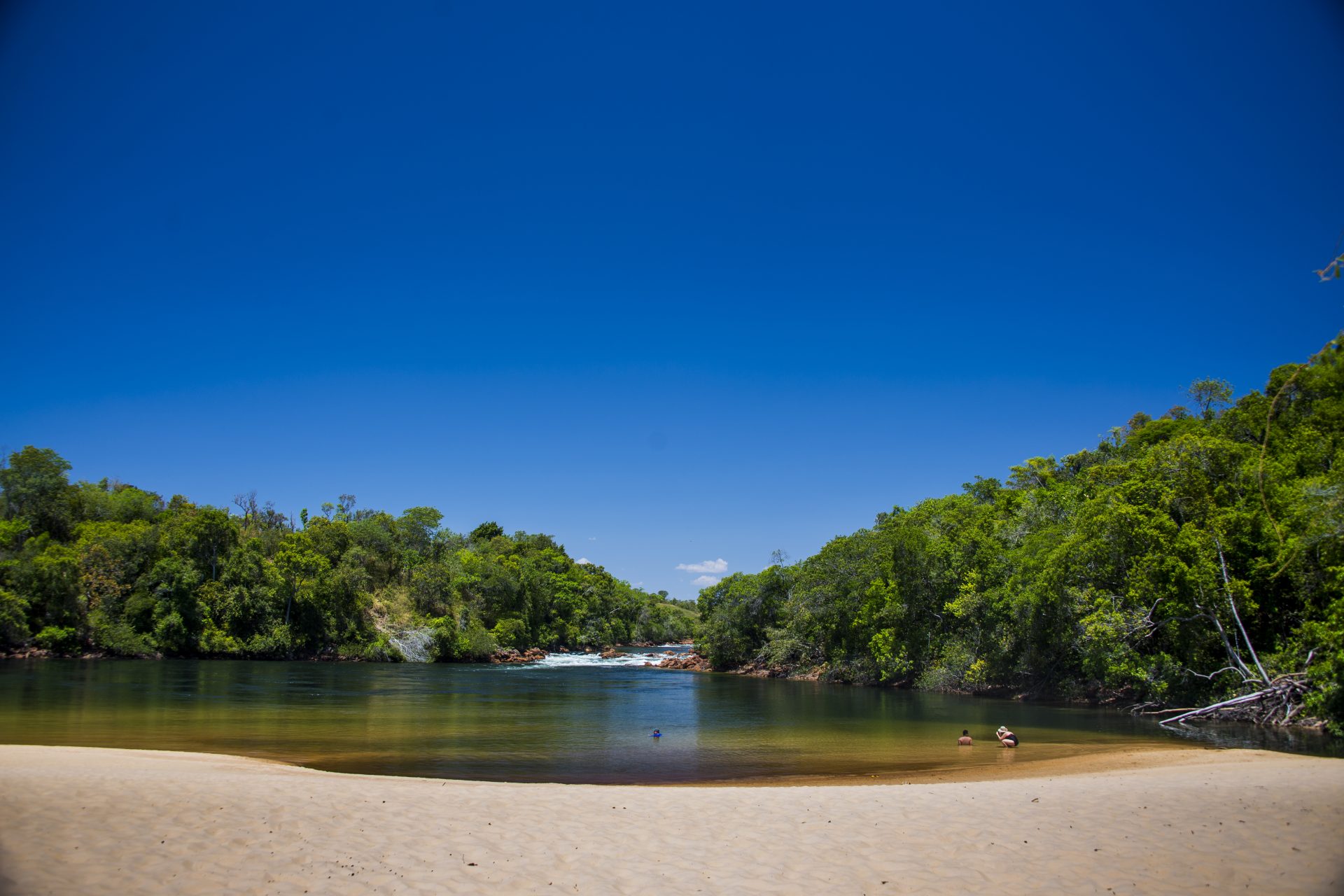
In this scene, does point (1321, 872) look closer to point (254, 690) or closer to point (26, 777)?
point (26, 777)

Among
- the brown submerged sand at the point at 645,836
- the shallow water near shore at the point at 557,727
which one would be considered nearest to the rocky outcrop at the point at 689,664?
the shallow water near shore at the point at 557,727

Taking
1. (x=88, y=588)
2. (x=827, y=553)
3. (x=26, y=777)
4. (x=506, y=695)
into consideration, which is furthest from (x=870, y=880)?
(x=88, y=588)

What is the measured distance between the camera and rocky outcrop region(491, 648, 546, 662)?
84688mm

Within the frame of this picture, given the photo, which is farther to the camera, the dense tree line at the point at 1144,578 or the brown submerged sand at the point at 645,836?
the dense tree line at the point at 1144,578

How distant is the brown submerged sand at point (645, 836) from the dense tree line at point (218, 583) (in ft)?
195

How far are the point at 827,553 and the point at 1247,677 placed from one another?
38.6 metres

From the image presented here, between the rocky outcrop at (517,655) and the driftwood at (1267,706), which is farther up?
the driftwood at (1267,706)

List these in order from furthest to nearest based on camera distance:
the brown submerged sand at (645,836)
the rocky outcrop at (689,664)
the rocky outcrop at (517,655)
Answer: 1. the rocky outcrop at (517,655)
2. the rocky outcrop at (689,664)
3. the brown submerged sand at (645,836)

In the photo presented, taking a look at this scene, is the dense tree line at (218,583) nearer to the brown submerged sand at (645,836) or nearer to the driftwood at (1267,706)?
the brown submerged sand at (645,836)

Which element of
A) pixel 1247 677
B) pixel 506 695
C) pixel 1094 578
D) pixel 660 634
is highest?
pixel 1094 578

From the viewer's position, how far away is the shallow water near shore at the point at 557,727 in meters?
20.0

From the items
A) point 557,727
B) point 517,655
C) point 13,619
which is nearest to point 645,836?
point 557,727

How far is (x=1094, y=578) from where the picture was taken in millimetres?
34688

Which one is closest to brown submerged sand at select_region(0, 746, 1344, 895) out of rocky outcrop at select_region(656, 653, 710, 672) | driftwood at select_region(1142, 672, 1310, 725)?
driftwood at select_region(1142, 672, 1310, 725)
